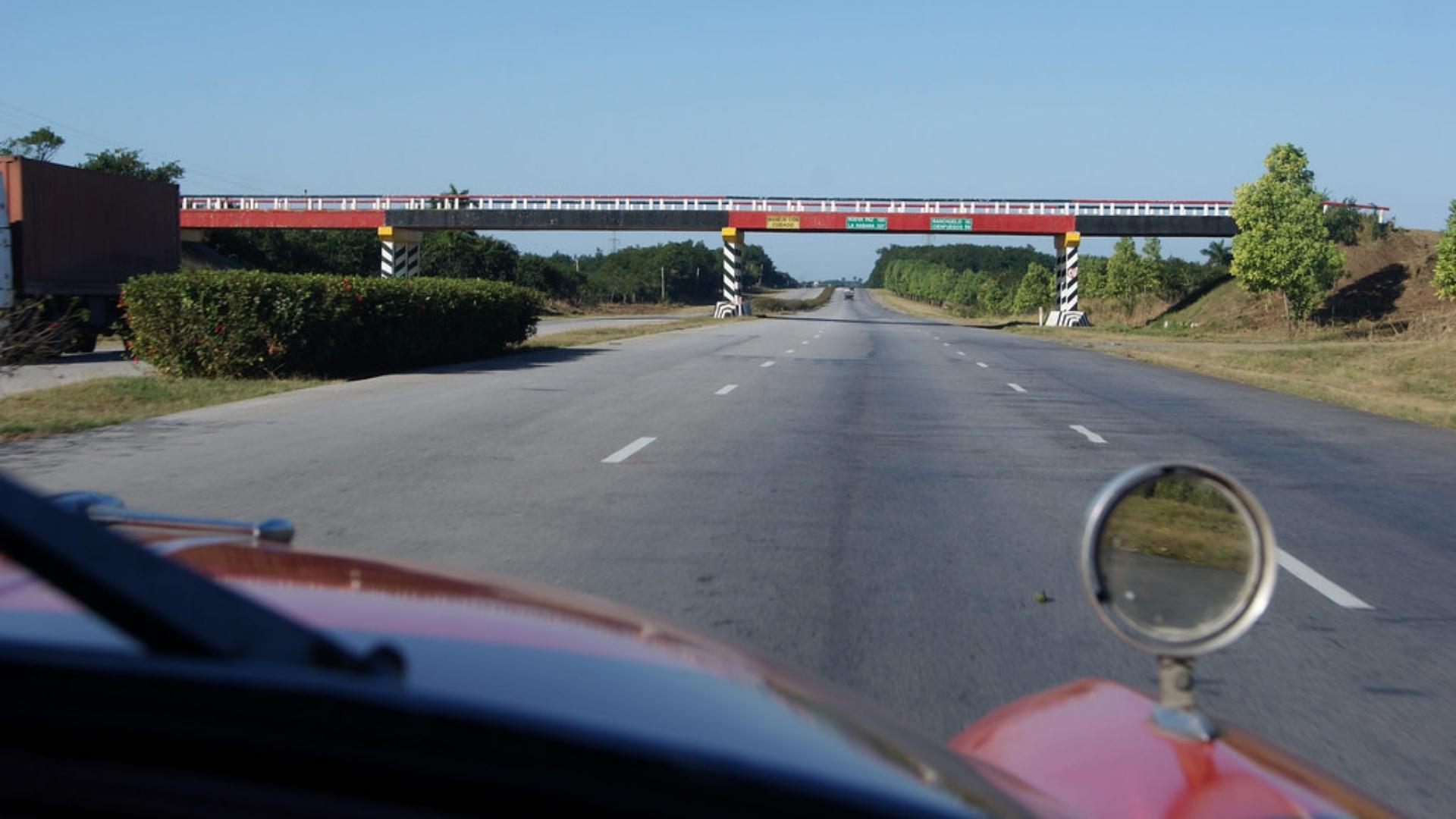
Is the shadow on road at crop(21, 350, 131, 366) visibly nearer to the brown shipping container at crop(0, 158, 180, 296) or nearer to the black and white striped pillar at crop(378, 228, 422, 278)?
the brown shipping container at crop(0, 158, 180, 296)

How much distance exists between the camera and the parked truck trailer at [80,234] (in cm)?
2438

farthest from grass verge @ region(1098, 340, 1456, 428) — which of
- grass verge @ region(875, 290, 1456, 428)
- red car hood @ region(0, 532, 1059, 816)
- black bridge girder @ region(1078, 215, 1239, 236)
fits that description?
black bridge girder @ region(1078, 215, 1239, 236)

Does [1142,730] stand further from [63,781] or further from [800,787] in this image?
[63,781]

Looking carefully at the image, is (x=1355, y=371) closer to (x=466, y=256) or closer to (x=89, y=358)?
(x=89, y=358)

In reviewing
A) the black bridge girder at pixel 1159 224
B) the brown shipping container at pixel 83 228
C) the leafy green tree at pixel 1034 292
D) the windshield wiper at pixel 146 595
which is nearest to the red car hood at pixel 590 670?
the windshield wiper at pixel 146 595

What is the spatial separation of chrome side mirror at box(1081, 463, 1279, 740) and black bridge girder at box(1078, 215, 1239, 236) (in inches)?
2380

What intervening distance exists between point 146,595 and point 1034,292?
108 m

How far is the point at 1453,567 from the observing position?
8086 millimetres

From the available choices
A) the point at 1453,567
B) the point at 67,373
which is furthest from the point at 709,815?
the point at 67,373

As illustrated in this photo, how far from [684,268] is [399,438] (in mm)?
158306

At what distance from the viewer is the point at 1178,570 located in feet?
9.09

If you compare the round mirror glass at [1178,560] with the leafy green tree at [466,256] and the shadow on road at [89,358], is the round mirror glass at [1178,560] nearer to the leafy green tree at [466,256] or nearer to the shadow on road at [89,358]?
the shadow on road at [89,358]

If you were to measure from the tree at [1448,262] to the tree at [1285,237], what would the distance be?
532cm

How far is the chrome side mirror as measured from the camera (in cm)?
255
